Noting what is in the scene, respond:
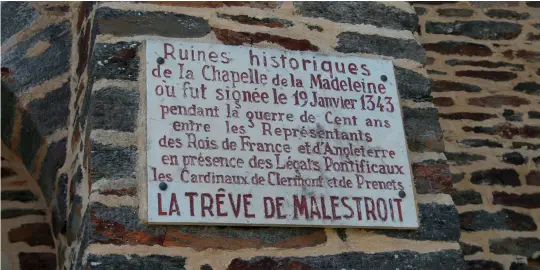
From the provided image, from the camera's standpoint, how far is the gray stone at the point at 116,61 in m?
2.89

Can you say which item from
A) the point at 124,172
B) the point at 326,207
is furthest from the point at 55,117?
the point at 326,207

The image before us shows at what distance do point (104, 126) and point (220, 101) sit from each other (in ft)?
1.36

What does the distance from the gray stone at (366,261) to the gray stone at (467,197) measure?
55.1 inches

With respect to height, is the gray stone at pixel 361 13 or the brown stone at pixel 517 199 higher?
the gray stone at pixel 361 13

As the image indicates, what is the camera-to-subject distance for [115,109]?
2.82 meters

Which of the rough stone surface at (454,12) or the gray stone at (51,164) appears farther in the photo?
the rough stone surface at (454,12)

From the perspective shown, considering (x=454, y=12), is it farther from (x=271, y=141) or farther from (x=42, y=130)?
(x=42, y=130)

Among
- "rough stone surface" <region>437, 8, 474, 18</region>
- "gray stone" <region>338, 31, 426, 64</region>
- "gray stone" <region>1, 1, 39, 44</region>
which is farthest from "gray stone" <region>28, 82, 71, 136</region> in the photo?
"rough stone surface" <region>437, 8, 474, 18</region>

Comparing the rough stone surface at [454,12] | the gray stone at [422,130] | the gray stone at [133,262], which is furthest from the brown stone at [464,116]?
the gray stone at [133,262]

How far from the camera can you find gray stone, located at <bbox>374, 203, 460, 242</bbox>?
288cm

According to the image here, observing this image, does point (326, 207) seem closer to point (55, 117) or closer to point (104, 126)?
point (104, 126)

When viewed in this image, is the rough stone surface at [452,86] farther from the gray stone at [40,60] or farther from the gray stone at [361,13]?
the gray stone at [40,60]

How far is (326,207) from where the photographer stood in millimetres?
2809

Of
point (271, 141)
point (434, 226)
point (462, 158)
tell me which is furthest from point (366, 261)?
point (462, 158)
